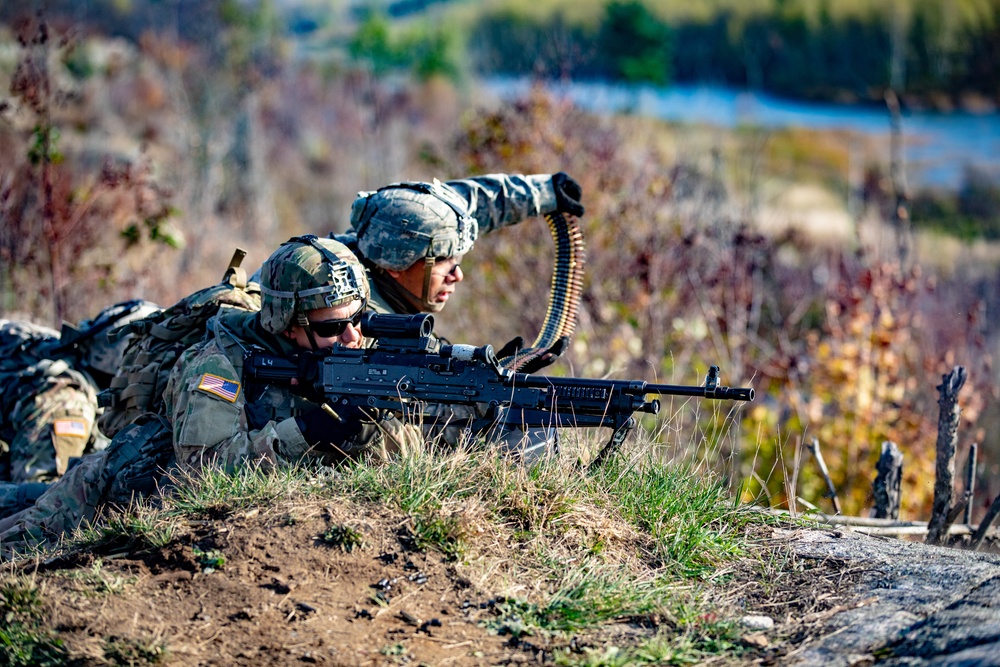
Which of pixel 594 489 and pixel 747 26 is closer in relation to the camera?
pixel 594 489

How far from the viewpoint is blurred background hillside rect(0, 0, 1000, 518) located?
26.7 ft

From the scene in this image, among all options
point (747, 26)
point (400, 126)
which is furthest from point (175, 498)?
point (747, 26)

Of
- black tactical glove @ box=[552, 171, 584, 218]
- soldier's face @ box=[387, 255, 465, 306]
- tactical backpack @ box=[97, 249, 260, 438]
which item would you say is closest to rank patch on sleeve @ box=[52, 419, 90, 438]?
tactical backpack @ box=[97, 249, 260, 438]

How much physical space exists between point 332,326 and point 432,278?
95 cm

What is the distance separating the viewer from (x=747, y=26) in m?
34.2

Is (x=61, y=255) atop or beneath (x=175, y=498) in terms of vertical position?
atop

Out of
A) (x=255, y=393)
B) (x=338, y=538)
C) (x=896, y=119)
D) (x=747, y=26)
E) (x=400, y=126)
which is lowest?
(x=338, y=538)

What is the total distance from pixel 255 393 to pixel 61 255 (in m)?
5.24

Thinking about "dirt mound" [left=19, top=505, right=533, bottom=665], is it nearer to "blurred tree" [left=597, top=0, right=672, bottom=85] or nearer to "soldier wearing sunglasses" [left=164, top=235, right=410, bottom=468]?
"soldier wearing sunglasses" [left=164, top=235, right=410, bottom=468]

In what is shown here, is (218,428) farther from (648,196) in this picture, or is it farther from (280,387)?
(648,196)

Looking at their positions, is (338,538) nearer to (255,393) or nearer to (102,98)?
(255,393)

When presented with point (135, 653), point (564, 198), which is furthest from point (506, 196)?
point (135, 653)

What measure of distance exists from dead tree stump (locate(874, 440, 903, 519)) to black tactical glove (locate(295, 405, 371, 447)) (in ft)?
9.50

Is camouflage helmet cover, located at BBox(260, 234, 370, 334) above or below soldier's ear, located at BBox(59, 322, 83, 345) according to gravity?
above
